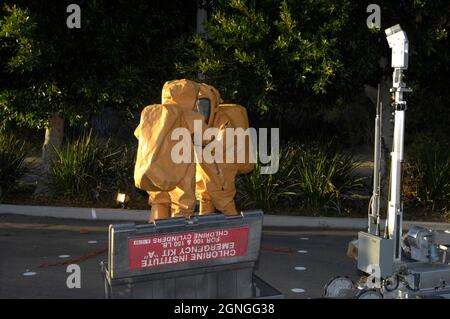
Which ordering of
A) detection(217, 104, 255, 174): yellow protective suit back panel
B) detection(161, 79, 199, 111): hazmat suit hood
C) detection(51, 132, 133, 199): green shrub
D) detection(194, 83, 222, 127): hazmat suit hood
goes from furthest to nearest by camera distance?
1. detection(51, 132, 133, 199): green shrub
2. detection(217, 104, 255, 174): yellow protective suit back panel
3. detection(194, 83, 222, 127): hazmat suit hood
4. detection(161, 79, 199, 111): hazmat suit hood

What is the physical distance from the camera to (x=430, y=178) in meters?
9.68

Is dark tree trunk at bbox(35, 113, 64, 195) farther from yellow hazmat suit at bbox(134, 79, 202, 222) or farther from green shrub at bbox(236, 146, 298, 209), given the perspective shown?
yellow hazmat suit at bbox(134, 79, 202, 222)

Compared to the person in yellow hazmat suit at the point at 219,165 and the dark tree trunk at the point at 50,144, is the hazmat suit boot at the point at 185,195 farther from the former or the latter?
the dark tree trunk at the point at 50,144

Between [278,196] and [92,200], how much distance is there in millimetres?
3007

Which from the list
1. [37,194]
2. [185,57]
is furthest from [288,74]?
[37,194]

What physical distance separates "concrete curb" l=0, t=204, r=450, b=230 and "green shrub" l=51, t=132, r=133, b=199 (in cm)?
56

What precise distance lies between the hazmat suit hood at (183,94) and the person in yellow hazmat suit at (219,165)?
17.1 inches

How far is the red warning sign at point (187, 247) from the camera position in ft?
13.4

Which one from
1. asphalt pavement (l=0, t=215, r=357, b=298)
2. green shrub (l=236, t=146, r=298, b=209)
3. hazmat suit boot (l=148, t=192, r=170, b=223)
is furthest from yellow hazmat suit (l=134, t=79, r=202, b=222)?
green shrub (l=236, t=146, r=298, b=209)

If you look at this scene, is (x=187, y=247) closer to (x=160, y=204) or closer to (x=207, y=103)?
(x=160, y=204)

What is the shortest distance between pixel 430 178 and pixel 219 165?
4.62m

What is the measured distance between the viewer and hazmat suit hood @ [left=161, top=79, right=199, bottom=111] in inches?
229

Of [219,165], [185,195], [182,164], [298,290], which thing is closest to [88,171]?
[219,165]
